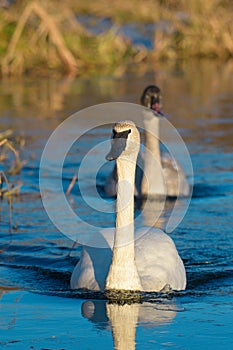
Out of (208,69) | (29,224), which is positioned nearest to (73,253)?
(29,224)

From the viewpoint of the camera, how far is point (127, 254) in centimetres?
623

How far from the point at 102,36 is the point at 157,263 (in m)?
14.4

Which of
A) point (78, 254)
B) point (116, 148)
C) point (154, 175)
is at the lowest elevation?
point (78, 254)

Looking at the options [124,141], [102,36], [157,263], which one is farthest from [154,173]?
[102,36]

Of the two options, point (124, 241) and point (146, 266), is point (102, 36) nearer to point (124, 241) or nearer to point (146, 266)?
point (146, 266)

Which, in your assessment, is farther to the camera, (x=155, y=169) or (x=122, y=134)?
(x=155, y=169)

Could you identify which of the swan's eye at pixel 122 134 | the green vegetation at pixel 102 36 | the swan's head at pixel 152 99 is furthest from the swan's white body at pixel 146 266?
the green vegetation at pixel 102 36

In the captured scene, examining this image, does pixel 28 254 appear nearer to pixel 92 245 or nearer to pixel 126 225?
pixel 92 245

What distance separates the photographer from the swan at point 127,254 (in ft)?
20.2

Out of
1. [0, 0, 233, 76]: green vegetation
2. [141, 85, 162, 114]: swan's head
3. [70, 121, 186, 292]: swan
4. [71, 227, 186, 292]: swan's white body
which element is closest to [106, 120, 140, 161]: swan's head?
[70, 121, 186, 292]: swan

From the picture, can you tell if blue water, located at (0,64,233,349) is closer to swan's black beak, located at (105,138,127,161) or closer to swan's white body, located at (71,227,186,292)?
swan's white body, located at (71,227,186,292)

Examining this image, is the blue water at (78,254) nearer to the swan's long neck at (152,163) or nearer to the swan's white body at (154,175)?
the swan's white body at (154,175)

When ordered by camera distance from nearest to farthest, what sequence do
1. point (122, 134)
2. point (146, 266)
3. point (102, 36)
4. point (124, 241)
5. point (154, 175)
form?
point (122, 134) < point (124, 241) < point (146, 266) < point (154, 175) < point (102, 36)

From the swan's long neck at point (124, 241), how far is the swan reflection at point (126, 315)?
153 millimetres
